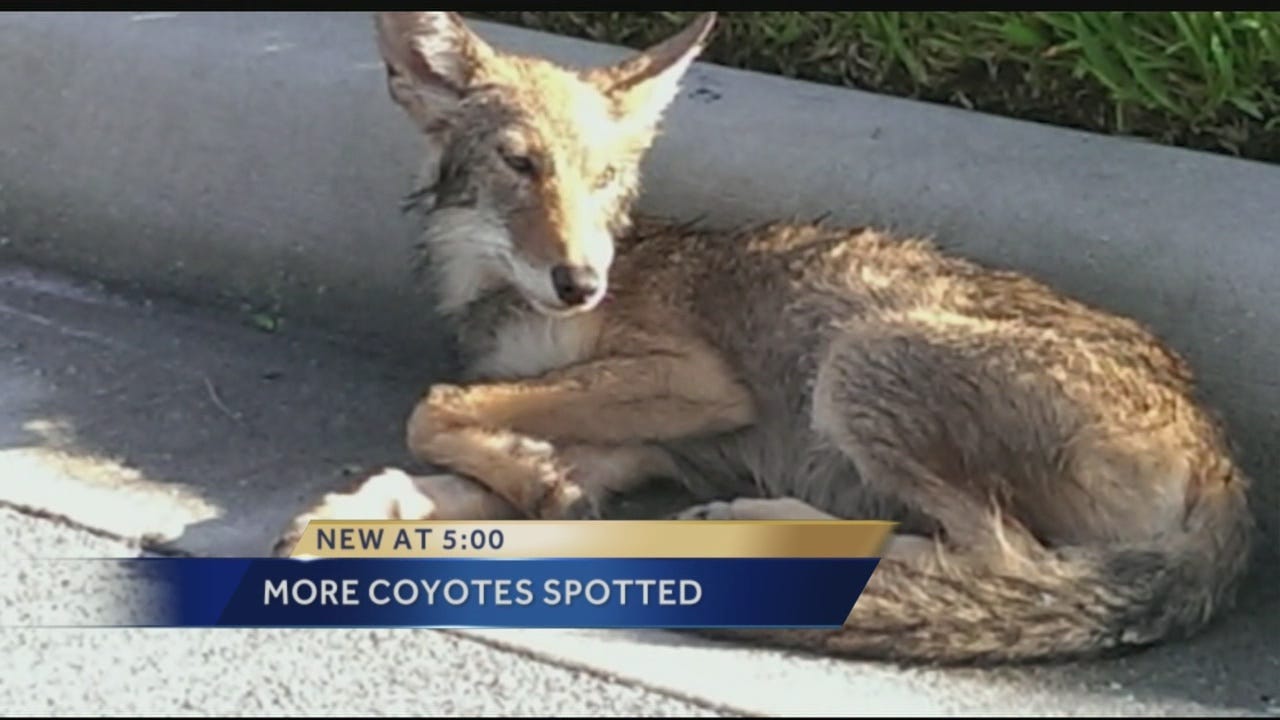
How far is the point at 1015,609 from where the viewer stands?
4641 millimetres

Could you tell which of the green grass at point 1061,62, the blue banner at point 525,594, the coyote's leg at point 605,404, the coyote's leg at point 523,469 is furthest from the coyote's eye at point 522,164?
the green grass at point 1061,62

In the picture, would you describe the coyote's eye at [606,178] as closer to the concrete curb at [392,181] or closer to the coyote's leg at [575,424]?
the coyote's leg at [575,424]

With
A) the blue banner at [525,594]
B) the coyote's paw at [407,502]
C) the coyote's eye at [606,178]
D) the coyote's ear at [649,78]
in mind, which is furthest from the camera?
the coyote's ear at [649,78]

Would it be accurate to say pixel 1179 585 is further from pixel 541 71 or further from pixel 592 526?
pixel 541 71

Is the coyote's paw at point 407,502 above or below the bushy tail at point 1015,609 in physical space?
below

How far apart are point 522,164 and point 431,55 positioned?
408 millimetres

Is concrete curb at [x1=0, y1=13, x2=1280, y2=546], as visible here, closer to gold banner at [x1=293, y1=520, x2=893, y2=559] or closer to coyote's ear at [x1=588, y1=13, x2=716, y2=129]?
coyote's ear at [x1=588, y1=13, x2=716, y2=129]

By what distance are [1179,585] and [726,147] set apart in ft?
6.55

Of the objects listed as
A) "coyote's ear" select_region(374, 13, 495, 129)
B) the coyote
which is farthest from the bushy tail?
"coyote's ear" select_region(374, 13, 495, 129)

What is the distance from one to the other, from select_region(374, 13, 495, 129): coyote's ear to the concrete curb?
702mm

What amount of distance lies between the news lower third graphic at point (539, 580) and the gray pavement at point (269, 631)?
2.7 inches

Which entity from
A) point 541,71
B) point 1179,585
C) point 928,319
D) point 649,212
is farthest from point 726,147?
point 1179,585

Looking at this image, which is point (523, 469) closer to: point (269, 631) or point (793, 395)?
point (793, 395)

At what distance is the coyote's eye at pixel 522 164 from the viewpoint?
553 centimetres
